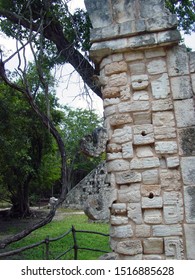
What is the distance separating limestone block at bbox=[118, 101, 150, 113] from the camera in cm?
301

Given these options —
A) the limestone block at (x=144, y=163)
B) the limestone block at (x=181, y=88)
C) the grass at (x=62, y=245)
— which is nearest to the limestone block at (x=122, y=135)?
the limestone block at (x=144, y=163)

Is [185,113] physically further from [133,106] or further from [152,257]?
[152,257]

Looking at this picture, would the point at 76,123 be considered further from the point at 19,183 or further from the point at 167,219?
the point at 167,219

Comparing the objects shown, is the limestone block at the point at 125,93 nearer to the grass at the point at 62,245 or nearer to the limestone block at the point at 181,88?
the limestone block at the point at 181,88

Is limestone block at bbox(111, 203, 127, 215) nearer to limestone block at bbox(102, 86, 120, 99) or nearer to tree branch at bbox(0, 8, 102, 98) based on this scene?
limestone block at bbox(102, 86, 120, 99)

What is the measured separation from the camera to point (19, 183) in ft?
41.3

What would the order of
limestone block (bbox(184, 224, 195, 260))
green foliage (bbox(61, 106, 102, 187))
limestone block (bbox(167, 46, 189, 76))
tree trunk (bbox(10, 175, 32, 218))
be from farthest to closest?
green foliage (bbox(61, 106, 102, 187))
tree trunk (bbox(10, 175, 32, 218))
limestone block (bbox(167, 46, 189, 76))
limestone block (bbox(184, 224, 195, 260))

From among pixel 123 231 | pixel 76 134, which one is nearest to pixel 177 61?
pixel 123 231

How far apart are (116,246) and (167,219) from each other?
0.57m

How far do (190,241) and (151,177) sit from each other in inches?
26.0

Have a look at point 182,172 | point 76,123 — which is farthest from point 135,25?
point 76,123

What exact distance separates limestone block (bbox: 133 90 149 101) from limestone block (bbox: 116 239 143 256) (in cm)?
138

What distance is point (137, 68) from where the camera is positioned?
311cm

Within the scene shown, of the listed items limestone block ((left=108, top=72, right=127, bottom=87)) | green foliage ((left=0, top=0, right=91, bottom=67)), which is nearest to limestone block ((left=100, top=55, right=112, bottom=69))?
limestone block ((left=108, top=72, right=127, bottom=87))
